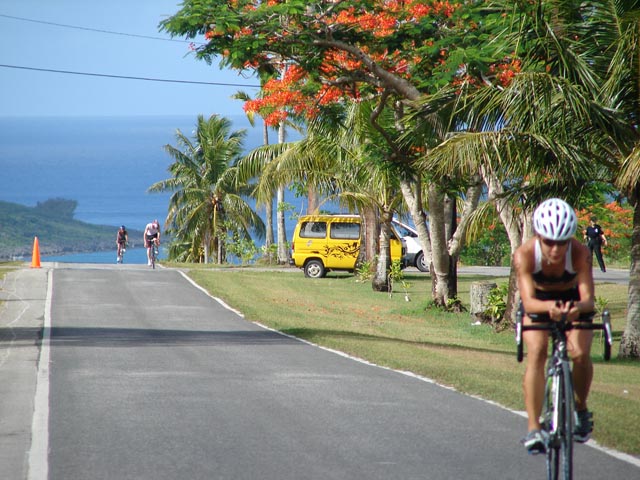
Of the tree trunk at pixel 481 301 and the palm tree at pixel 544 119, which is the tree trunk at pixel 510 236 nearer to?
the tree trunk at pixel 481 301

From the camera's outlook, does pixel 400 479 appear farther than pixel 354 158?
No

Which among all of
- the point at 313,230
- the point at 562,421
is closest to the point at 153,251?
the point at 313,230

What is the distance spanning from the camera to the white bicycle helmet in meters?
5.90

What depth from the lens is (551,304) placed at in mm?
6105

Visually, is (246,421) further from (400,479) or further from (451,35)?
(451,35)

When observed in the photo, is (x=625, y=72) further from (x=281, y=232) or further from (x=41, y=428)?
(x=281, y=232)

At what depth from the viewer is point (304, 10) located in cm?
1739

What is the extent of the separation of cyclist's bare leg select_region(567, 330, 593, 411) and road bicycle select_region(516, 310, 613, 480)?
60 millimetres

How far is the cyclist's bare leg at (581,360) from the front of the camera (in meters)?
6.15

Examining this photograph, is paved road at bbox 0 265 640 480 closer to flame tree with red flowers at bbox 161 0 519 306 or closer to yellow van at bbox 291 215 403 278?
flame tree with red flowers at bbox 161 0 519 306

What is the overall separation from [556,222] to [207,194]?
43.6m

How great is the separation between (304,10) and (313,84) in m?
2.82

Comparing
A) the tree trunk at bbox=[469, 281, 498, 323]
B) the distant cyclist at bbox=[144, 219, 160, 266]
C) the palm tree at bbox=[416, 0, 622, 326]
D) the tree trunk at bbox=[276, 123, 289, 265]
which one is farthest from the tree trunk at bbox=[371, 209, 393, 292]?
the palm tree at bbox=[416, 0, 622, 326]

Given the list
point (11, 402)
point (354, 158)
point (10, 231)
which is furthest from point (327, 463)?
point (10, 231)
